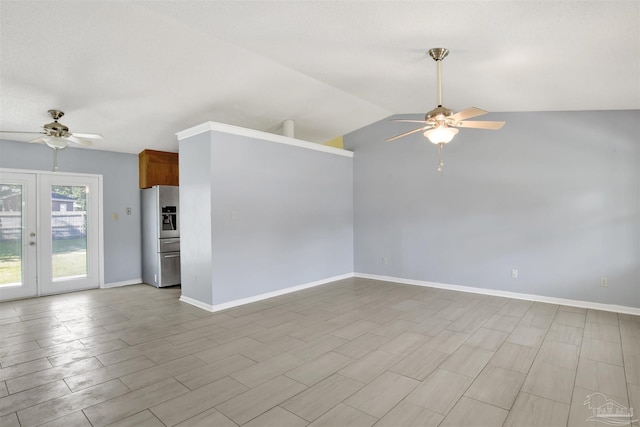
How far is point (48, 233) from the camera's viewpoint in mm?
5504

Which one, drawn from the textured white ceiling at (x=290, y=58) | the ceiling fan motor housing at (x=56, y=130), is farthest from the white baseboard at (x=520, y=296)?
the ceiling fan motor housing at (x=56, y=130)

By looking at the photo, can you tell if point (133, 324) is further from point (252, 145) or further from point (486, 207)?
point (486, 207)

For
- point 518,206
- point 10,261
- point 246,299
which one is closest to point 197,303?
point 246,299

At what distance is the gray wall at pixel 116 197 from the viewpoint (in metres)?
5.73

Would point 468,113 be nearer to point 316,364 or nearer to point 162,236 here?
point 316,364

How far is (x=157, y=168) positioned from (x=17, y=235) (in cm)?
233

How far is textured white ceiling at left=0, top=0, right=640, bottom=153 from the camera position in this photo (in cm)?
268

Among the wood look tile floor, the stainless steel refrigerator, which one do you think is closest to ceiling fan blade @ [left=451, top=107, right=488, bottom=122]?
the wood look tile floor

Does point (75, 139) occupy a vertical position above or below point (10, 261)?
above

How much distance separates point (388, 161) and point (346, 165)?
34.5 inches

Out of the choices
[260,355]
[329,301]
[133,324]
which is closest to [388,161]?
[329,301]

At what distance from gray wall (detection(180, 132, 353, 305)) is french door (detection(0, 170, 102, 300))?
2245 mm

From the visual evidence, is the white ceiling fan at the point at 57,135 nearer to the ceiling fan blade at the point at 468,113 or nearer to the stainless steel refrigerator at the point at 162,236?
the stainless steel refrigerator at the point at 162,236

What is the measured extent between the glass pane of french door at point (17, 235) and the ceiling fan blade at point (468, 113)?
6329mm
